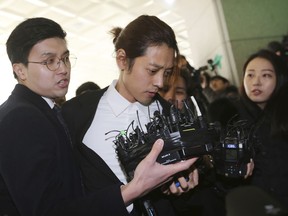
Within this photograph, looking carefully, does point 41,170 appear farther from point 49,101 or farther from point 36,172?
point 49,101

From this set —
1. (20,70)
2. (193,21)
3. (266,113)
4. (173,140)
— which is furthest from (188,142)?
(193,21)

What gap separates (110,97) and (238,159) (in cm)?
53

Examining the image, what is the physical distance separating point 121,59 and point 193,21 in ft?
8.78

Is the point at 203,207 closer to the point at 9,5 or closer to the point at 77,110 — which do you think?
the point at 77,110

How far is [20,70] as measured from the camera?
41.1 inches

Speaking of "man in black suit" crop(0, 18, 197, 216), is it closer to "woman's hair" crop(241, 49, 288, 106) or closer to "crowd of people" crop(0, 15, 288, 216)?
"crowd of people" crop(0, 15, 288, 216)

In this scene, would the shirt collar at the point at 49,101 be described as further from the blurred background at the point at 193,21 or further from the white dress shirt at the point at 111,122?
the blurred background at the point at 193,21

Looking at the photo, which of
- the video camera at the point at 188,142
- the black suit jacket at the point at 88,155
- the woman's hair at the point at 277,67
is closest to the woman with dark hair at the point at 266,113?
the woman's hair at the point at 277,67

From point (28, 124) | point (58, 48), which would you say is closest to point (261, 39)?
point (58, 48)

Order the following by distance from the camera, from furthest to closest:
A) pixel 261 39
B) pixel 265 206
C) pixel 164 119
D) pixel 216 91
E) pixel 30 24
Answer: pixel 261 39 → pixel 216 91 → pixel 30 24 → pixel 164 119 → pixel 265 206

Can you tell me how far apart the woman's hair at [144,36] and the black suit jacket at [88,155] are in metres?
0.23

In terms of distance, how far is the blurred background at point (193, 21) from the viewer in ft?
10.0

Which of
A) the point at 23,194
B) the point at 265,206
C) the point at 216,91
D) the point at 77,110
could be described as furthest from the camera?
the point at 216,91

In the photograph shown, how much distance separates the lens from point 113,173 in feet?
3.43
